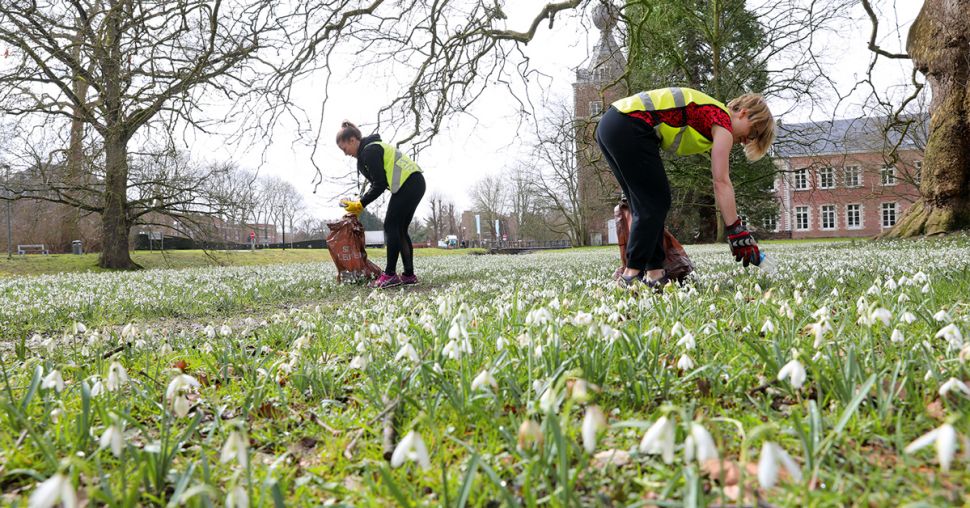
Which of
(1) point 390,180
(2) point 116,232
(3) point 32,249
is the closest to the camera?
(1) point 390,180

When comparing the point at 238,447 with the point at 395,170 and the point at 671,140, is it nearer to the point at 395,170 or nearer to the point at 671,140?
the point at 671,140

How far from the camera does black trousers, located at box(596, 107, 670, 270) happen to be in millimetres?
4375

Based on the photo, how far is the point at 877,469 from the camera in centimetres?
125

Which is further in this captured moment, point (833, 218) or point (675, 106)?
point (833, 218)

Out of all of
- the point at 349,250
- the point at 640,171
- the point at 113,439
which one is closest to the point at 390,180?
the point at 349,250

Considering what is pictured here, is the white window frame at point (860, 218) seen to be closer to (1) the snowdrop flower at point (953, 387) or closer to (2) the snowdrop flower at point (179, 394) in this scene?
(1) the snowdrop flower at point (953, 387)

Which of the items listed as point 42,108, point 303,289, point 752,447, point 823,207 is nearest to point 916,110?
point 823,207

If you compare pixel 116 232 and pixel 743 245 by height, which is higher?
pixel 116 232

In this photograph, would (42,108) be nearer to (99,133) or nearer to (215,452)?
(99,133)

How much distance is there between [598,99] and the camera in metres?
17.4

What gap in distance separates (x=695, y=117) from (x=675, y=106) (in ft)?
0.61

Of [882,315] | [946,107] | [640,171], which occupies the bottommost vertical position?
[882,315]

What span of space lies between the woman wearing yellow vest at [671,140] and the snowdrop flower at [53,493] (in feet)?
12.4

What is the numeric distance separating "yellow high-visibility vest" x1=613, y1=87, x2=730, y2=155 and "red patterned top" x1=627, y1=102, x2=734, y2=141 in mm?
27
